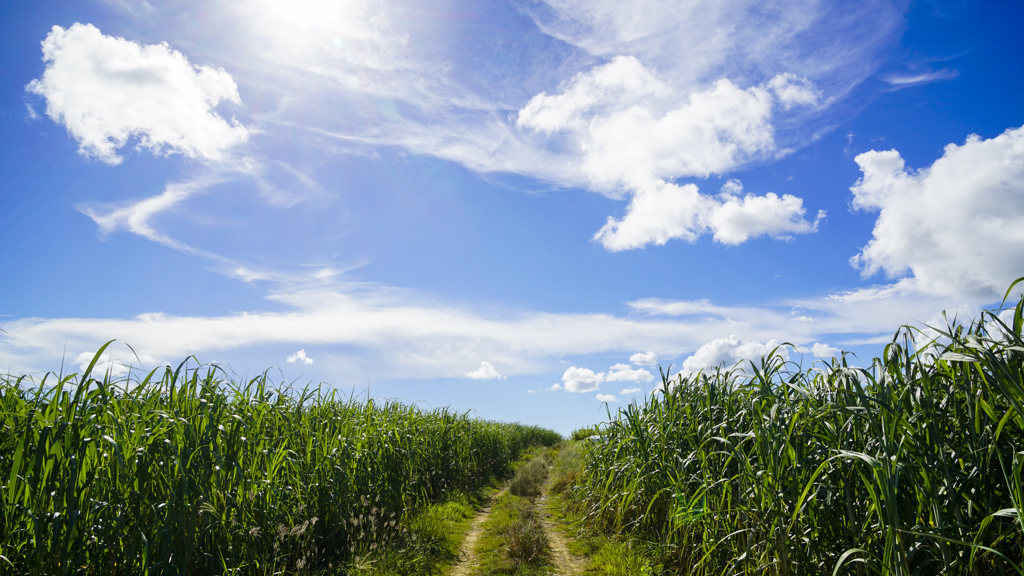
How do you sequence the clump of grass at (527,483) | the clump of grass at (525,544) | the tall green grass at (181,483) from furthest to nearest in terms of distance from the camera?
the clump of grass at (527,483), the clump of grass at (525,544), the tall green grass at (181,483)

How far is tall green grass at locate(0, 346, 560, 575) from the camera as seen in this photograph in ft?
9.80

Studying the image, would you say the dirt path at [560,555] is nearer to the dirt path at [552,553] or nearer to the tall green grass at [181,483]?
the dirt path at [552,553]

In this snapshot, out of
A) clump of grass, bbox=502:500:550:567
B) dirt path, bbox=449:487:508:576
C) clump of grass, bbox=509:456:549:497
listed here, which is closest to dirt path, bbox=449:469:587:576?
dirt path, bbox=449:487:508:576

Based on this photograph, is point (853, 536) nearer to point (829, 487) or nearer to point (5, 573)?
point (829, 487)

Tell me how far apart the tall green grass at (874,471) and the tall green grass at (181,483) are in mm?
3910

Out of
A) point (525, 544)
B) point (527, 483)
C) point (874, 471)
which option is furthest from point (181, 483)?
point (527, 483)

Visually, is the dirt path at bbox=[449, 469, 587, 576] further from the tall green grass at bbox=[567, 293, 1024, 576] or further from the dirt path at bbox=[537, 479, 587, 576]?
the tall green grass at bbox=[567, 293, 1024, 576]

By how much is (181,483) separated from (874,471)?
4554 millimetres

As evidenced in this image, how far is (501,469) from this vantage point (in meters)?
14.8

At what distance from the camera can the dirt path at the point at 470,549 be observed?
5832 mm

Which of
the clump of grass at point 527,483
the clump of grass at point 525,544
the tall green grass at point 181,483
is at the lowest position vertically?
the clump of grass at point 527,483

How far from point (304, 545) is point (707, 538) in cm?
404

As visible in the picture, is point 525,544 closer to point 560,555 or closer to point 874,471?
point 560,555

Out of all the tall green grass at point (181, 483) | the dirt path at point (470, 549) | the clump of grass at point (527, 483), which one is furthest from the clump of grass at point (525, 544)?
the clump of grass at point (527, 483)
